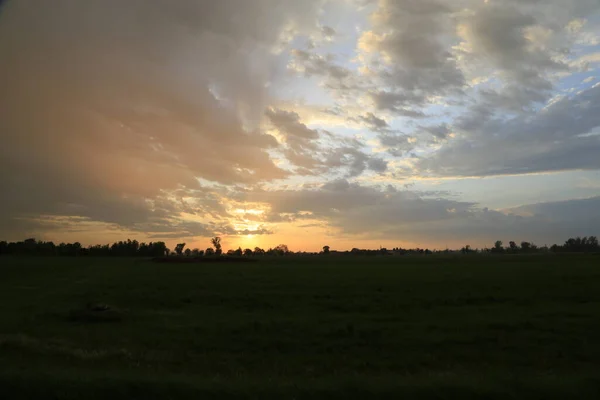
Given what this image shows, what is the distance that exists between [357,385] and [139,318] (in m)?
17.5

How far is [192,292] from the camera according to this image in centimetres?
3450

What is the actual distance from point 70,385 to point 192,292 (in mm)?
24214

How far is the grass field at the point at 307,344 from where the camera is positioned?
1078cm

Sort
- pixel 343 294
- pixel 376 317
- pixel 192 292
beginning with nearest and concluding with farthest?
pixel 376 317 → pixel 343 294 → pixel 192 292

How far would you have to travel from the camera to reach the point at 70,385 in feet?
34.9

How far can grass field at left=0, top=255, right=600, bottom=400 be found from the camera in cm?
1078

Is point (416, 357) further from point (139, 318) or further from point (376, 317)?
point (139, 318)

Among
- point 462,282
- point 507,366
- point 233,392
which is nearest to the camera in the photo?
point 233,392

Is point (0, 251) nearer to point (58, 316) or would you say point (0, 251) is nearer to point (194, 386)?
point (58, 316)

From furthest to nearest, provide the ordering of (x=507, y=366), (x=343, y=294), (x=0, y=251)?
(x=0, y=251) < (x=343, y=294) < (x=507, y=366)

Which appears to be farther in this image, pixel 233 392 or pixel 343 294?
pixel 343 294

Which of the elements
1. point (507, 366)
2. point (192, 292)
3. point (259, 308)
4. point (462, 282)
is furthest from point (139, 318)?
point (462, 282)

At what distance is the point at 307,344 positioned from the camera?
1845 cm

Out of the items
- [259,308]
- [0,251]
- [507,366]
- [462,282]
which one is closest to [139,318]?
[259,308]
